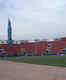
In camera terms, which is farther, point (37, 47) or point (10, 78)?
point (37, 47)

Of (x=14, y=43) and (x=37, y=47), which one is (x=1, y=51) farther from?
(x=37, y=47)

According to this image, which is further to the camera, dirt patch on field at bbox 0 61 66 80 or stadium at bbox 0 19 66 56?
stadium at bbox 0 19 66 56

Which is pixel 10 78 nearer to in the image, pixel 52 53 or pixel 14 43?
pixel 14 43

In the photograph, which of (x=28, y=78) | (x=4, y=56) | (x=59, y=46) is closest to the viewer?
(x=28, y=78)

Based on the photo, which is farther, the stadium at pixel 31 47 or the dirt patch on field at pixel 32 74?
the stadium at pixel 31 47

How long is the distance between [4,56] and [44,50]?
3.42 metres

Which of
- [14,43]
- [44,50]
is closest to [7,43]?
[14,43]

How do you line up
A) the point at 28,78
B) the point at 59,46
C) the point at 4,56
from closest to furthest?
the point at 28,78
the point at 4,56
the point at 59,46

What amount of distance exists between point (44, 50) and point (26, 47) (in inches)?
63.7

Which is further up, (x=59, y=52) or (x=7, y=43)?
(x=7, y=43)

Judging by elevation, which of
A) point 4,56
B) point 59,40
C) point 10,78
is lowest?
point 4,56

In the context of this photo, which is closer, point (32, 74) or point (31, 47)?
point (32, 74)

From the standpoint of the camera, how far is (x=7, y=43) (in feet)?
32.1

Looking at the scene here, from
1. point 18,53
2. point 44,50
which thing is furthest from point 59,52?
point 18,53
